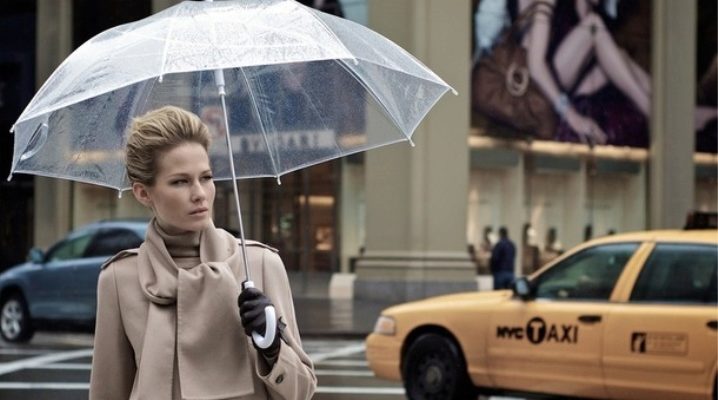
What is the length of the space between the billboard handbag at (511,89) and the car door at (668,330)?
17932 millimetres

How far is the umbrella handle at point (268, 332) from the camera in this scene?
3154mm

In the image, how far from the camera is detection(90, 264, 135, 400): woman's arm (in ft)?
11.0

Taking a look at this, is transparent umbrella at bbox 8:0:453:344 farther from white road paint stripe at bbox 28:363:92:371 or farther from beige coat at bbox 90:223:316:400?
white road paint stripe at bbox 28:363:92:371

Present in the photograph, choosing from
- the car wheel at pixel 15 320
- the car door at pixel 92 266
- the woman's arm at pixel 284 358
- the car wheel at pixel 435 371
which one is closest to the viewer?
the woman's arm at pixel 284 358

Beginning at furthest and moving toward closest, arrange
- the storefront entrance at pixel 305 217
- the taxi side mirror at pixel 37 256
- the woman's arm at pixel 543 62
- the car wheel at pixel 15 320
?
1. the storefront entrance at pixel 305 217
2. the woman's arm at pixel 543 62
3. the car wheel at pixel 15 320
4. the taxi side mirror at pixel 37 256

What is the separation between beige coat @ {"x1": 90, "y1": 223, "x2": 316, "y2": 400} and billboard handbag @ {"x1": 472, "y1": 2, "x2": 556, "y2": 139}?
2454 cm

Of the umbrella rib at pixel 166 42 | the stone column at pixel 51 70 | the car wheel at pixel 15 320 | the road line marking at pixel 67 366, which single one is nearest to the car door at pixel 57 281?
the car wheel at pixel 15 320

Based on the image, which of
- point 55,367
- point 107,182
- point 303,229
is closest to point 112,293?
point 107,182

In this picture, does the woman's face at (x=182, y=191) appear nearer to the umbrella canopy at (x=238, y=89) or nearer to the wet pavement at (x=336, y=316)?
the umbrella canopy at (x=238, y=89)

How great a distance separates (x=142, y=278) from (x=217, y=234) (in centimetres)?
22

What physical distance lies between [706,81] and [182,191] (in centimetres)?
3108

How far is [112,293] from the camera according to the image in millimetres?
3338

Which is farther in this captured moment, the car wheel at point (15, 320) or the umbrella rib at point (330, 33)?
the car wheel at point (15, 320)

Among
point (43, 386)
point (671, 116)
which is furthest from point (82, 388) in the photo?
point (671, 116)
